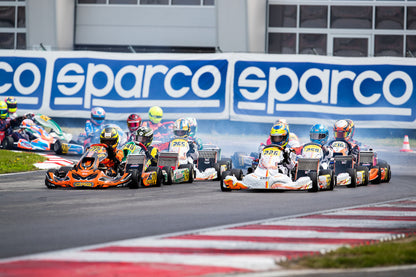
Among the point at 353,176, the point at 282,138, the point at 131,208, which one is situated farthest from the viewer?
the point at 353,176

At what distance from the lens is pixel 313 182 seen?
12.3m

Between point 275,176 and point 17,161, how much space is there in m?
7.27

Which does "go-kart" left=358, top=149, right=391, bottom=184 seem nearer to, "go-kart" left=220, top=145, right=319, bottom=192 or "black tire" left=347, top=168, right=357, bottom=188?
"black tire" left=347, top=168, right=357, bottom=188

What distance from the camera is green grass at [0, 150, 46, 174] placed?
642 inches

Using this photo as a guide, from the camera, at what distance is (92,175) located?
498 inches

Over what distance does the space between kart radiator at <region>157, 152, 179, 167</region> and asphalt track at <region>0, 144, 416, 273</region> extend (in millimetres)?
549

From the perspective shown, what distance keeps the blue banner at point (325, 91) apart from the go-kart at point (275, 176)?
8.65 m

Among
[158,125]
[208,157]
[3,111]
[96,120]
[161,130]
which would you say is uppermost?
[3,111]

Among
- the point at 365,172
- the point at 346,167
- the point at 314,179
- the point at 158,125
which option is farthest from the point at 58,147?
the point at 314,179

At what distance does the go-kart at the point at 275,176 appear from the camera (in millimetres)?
12133

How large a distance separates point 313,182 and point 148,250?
20.1 ft

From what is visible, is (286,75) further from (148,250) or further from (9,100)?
(148,250)

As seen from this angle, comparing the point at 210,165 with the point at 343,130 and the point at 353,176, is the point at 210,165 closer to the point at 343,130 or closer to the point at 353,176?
the point at 343,130

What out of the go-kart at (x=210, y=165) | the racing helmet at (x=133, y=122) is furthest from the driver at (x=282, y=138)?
the racing helmet at (x=133, y=122)
